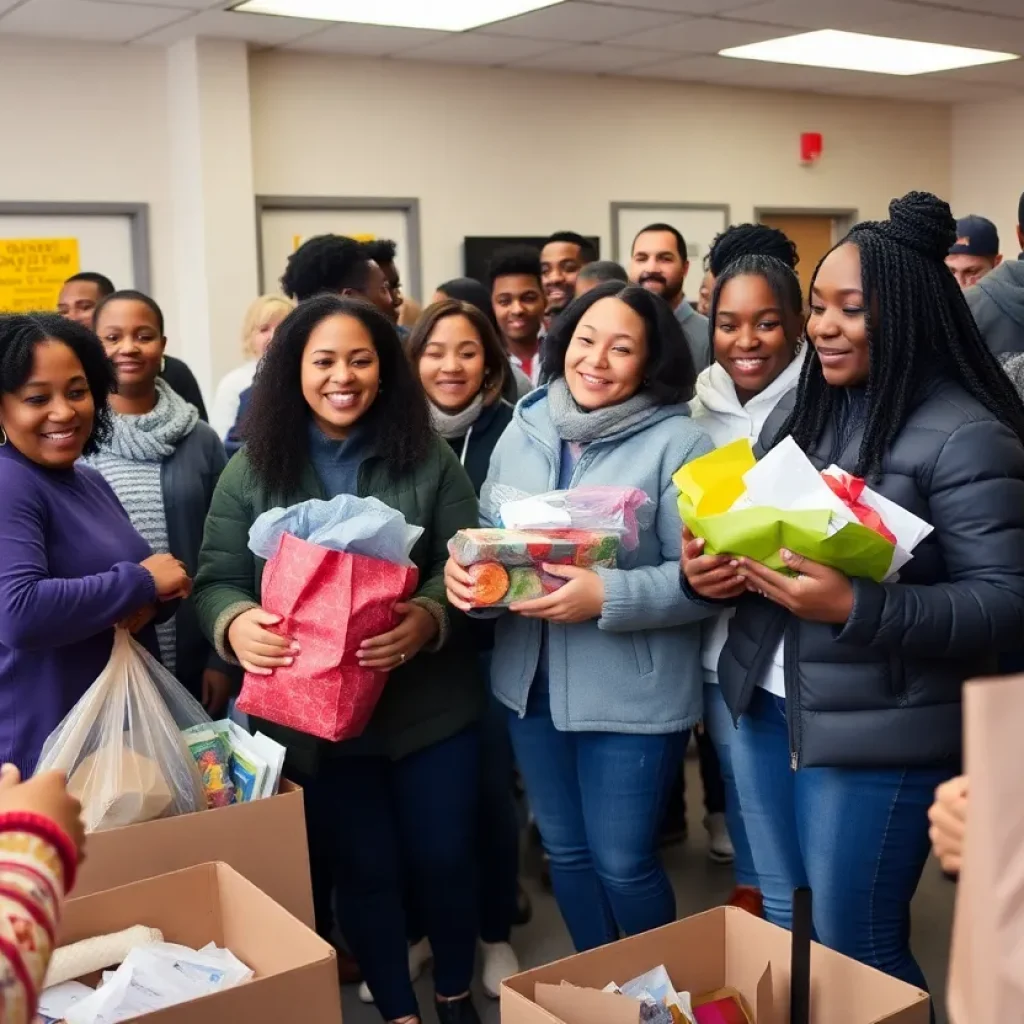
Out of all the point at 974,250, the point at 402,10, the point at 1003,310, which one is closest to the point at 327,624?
the point at 1003,310

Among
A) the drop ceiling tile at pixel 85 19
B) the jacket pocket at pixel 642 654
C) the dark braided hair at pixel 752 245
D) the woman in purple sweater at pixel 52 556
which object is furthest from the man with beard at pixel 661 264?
the drop ceiling tile at pixel 85 19

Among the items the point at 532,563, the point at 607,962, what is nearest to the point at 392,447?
the point at 532,563

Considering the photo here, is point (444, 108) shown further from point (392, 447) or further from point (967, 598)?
point (967, 598)

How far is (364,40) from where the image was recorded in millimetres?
5676

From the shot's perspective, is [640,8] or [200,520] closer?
[200,520]

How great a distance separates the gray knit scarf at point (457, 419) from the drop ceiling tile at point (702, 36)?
3402mm

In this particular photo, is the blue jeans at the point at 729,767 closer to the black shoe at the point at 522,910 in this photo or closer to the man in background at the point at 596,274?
the black shoe at the point at 522,910

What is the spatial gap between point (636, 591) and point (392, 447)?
527 mm

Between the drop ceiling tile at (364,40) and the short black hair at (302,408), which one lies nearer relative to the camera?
the short black hair at (302,408)

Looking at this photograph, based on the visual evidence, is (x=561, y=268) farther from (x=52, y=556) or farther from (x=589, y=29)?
(x=52, y=556)

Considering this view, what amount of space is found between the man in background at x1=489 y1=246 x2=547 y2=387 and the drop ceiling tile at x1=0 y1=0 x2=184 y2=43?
200 centimetres

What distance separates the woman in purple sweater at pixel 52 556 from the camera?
1919 millimetres

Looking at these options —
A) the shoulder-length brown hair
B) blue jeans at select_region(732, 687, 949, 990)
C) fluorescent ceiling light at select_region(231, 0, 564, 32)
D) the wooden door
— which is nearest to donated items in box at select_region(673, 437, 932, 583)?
blue jeans at select_region(732, 687, 949, 990)

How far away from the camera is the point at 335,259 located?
10.8 feet
